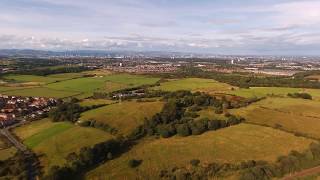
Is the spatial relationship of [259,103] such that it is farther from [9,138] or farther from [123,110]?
[9,138]

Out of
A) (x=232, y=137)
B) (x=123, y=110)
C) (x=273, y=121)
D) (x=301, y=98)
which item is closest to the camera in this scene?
(x=232, y=137)

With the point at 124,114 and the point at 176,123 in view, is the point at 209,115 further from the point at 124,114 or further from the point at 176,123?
the point at 124,114

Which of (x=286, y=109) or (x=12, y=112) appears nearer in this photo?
(x=286, y=109)

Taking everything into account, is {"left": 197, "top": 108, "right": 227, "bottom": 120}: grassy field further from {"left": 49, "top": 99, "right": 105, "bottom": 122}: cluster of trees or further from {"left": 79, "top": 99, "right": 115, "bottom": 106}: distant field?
{"left": 79, "top": 99, "right": 115, "bottom": 106}: distant field

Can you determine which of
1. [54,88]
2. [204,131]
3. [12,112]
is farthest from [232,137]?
[54,88]

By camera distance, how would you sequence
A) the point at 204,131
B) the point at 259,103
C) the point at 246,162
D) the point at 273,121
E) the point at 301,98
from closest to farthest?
the point at 246,162
the point at 204,131
the point at 273,121
the point at 259,103
the point at 301,98
